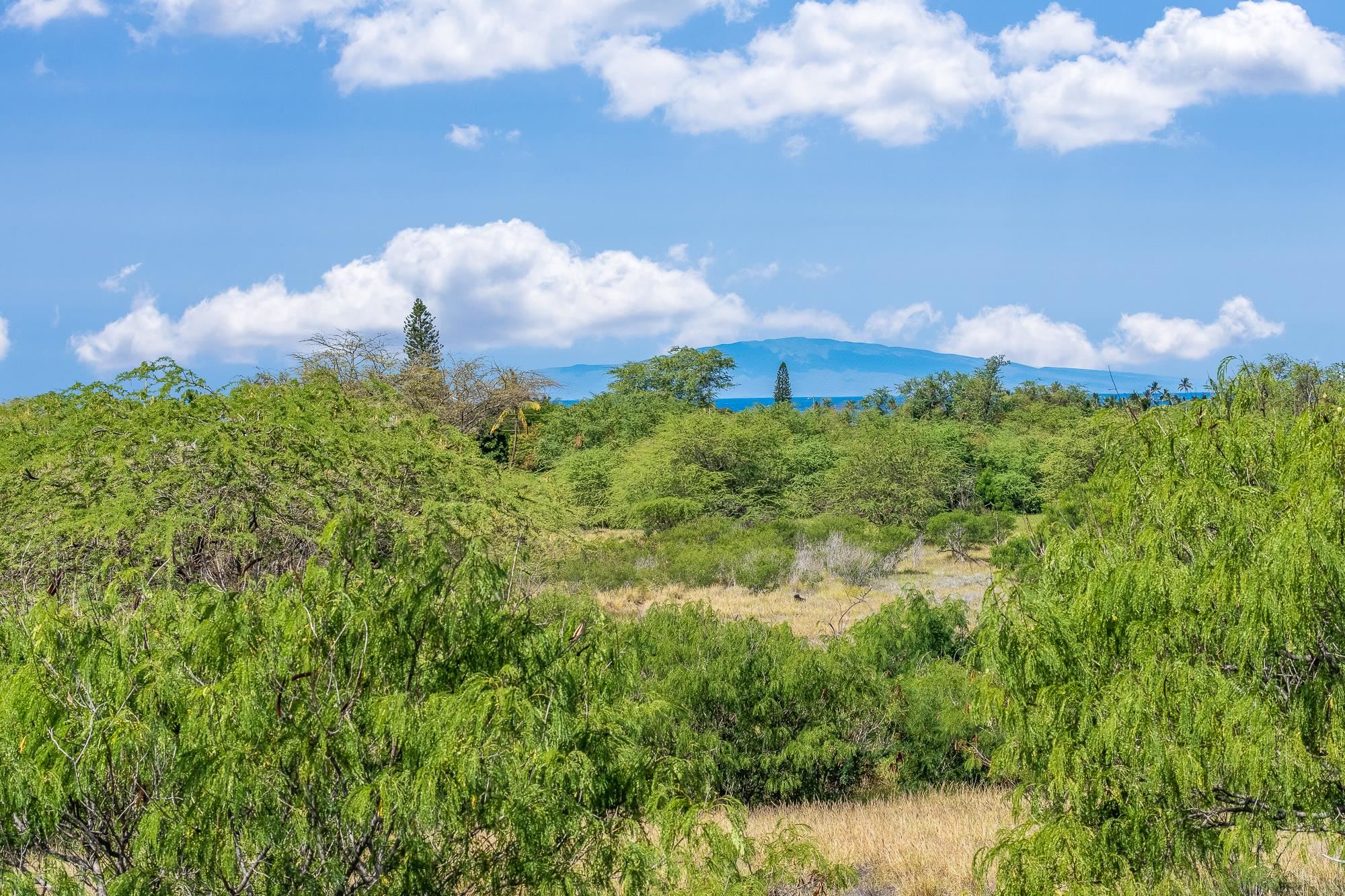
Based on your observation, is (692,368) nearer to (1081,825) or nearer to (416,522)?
(416,522)

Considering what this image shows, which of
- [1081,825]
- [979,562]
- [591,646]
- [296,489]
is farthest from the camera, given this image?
[979,562]

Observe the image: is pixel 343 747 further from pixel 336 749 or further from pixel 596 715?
pixel 596 715

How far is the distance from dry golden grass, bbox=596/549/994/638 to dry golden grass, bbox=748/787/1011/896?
10010 mm

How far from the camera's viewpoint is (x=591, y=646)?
15.9ft

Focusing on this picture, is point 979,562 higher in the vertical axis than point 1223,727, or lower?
lower

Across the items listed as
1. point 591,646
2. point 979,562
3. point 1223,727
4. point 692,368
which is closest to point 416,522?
point 591,646

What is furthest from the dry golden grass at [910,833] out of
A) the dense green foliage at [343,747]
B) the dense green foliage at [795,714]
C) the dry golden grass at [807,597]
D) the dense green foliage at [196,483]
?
the dry golden grass at [807,597]

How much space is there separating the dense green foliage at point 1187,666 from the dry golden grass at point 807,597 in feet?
47.4

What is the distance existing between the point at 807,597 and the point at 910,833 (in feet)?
57.4

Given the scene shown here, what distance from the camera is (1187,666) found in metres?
5.03

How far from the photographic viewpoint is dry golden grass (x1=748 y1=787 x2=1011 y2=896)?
7.39 m

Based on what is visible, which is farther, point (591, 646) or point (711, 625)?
point (711, 625)

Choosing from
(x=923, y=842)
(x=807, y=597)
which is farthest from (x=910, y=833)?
(x=807, y=597)

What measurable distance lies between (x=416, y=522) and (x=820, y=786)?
213 inches
